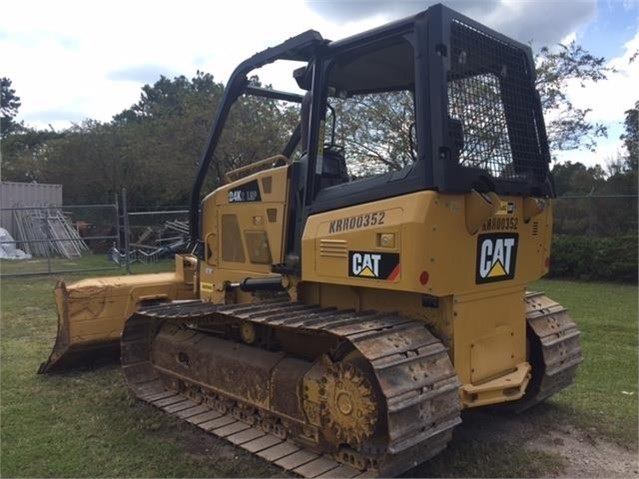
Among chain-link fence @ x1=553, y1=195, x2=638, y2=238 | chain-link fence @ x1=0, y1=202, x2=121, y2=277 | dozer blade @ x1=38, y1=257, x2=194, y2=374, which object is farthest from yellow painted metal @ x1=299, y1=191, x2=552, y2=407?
chain-link fence @ x1=0, y1=202, x2=121, y2=277

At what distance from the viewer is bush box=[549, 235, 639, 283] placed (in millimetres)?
13977

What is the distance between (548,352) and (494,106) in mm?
1988

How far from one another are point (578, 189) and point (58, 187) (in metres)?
20.5


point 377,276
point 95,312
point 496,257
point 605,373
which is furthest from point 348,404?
point 605,373

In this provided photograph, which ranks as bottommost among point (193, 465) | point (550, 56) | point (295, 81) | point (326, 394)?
point (193, 465)

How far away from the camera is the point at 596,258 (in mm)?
14367

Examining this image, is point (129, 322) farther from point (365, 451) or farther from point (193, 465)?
point (365, 451)

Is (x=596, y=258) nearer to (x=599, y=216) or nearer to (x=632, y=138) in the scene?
(x=599, y=216)

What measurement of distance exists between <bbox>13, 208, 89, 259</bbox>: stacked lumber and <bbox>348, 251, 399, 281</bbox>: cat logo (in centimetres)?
1820

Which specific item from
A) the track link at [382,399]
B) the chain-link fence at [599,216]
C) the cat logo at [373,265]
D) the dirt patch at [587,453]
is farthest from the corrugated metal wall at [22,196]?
the dirt patch at [587,453]

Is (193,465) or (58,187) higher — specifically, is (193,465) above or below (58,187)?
below

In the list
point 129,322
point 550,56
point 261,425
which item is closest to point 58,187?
point 550,56

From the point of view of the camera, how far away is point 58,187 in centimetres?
2612

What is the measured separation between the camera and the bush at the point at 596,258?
45.9 feet
